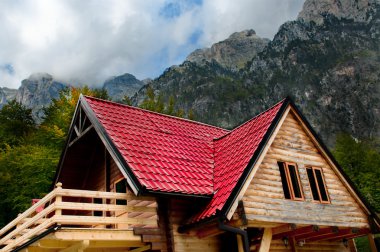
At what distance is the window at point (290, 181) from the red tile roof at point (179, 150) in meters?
1.38

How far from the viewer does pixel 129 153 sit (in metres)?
12.4

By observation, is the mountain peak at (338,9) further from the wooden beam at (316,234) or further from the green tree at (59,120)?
the wooden beam at (316,234)

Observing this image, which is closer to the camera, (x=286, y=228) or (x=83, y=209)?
(x=83, y=209)

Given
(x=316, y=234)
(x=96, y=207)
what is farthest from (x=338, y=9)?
(x=96, y=207)

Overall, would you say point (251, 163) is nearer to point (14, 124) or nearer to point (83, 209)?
point (83, 209)

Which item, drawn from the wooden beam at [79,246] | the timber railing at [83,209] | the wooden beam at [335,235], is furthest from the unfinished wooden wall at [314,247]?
the wooden beam at [79,246]

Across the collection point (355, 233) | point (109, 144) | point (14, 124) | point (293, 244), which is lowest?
point (293, 244)

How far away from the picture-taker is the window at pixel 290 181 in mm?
13453

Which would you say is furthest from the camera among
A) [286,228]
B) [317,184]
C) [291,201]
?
[317,184]

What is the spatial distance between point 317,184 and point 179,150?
5184 millimetres

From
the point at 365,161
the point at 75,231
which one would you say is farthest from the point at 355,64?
the point at 75,231

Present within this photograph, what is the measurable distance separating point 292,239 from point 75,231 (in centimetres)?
827

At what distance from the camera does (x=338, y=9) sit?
165750 mm

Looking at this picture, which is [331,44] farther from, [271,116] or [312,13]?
[271,116]
